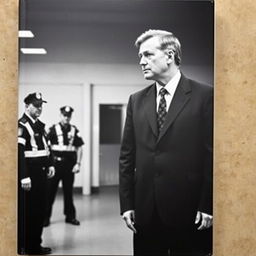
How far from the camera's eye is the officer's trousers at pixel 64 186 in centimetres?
222

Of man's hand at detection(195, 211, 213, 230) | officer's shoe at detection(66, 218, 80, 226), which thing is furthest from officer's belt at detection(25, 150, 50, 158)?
man's hand at detection(195, 211, 213, 230)

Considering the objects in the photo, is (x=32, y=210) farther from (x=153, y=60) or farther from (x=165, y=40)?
(x=165, y=40)

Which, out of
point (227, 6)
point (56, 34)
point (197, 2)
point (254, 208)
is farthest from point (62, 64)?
point (254, 208)

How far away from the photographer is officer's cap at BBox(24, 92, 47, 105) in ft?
7.24

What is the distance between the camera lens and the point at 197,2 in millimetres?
2227

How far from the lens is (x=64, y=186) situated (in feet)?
7.27

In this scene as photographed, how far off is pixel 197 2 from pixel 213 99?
0.52 metres

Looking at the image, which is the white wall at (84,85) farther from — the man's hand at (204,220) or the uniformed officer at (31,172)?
the man's hand at (204,220)

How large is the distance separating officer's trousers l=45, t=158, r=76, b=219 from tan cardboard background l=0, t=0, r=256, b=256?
0.19 m

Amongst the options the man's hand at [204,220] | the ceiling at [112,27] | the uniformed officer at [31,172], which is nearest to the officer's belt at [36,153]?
the uniformed officer at [31,172]

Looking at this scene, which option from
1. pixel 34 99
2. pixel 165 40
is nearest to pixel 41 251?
pixel 34 99

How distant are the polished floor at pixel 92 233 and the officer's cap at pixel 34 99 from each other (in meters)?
0.54

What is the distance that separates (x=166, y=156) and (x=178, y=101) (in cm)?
30

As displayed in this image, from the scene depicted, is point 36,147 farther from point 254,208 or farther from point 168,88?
point 254,208
